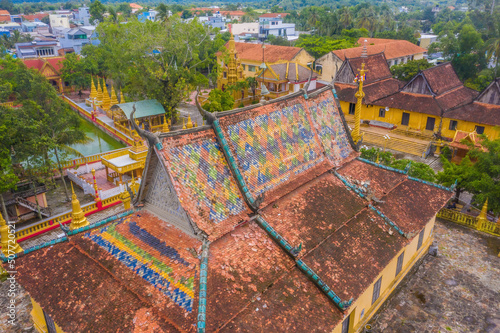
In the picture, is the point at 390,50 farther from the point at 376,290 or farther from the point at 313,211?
the point at 313,211

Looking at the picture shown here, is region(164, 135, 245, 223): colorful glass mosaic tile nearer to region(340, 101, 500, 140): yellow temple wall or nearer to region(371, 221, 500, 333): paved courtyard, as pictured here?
region(371, 221, 500, 333): paved courtyard

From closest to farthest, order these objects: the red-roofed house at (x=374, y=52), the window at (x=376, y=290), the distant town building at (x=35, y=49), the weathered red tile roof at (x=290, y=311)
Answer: the weathered red tile roof at (x=290, y=311), the window at (x=376, y=290), the red-roofed house at (x=374, y=52), the distant town building at (x=35, y=49)

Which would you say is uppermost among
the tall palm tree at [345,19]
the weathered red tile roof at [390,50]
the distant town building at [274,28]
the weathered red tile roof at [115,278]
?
the tall palm tree at [345,19]

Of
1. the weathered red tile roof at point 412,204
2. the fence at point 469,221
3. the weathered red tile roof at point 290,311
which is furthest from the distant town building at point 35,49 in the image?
the weathered red tile roof at point 290,311

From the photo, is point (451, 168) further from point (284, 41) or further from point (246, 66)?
point (284, 41)

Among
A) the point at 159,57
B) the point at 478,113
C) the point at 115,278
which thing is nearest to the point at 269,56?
the point at 159,57

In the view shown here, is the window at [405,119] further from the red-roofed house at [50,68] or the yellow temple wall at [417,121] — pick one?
the red-roofed house at [50,68]

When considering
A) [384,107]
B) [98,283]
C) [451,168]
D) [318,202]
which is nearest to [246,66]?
[384,107]
